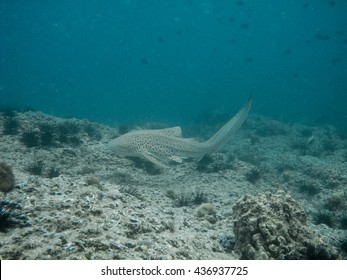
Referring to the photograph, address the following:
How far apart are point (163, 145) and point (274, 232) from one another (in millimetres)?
7004

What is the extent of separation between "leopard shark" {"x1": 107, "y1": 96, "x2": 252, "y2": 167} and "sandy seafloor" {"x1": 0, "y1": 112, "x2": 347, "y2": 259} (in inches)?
23.3

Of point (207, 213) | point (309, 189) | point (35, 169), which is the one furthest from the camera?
point (309, 189)

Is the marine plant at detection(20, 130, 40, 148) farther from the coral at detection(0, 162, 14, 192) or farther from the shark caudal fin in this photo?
the shark caudal fin

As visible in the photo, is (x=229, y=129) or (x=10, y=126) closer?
(x=229, y=129)

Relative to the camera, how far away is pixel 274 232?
3.47 metres

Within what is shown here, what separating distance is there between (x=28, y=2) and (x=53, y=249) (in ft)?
231

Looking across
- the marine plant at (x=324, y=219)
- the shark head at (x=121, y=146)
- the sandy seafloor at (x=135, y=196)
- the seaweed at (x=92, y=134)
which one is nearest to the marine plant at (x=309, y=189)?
the sandy seafloor at (x=135, y=196)

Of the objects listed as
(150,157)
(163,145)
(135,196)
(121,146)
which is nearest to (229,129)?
(163,145)

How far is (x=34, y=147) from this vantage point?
9.91m

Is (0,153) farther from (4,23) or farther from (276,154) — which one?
(4,23)

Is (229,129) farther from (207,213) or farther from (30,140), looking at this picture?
(30,140)

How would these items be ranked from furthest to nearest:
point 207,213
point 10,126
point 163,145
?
1. point 10,126
2. point 163,145
3. point 207,213

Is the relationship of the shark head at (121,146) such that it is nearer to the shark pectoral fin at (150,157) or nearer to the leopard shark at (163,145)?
the leopard shark at (163,145)
